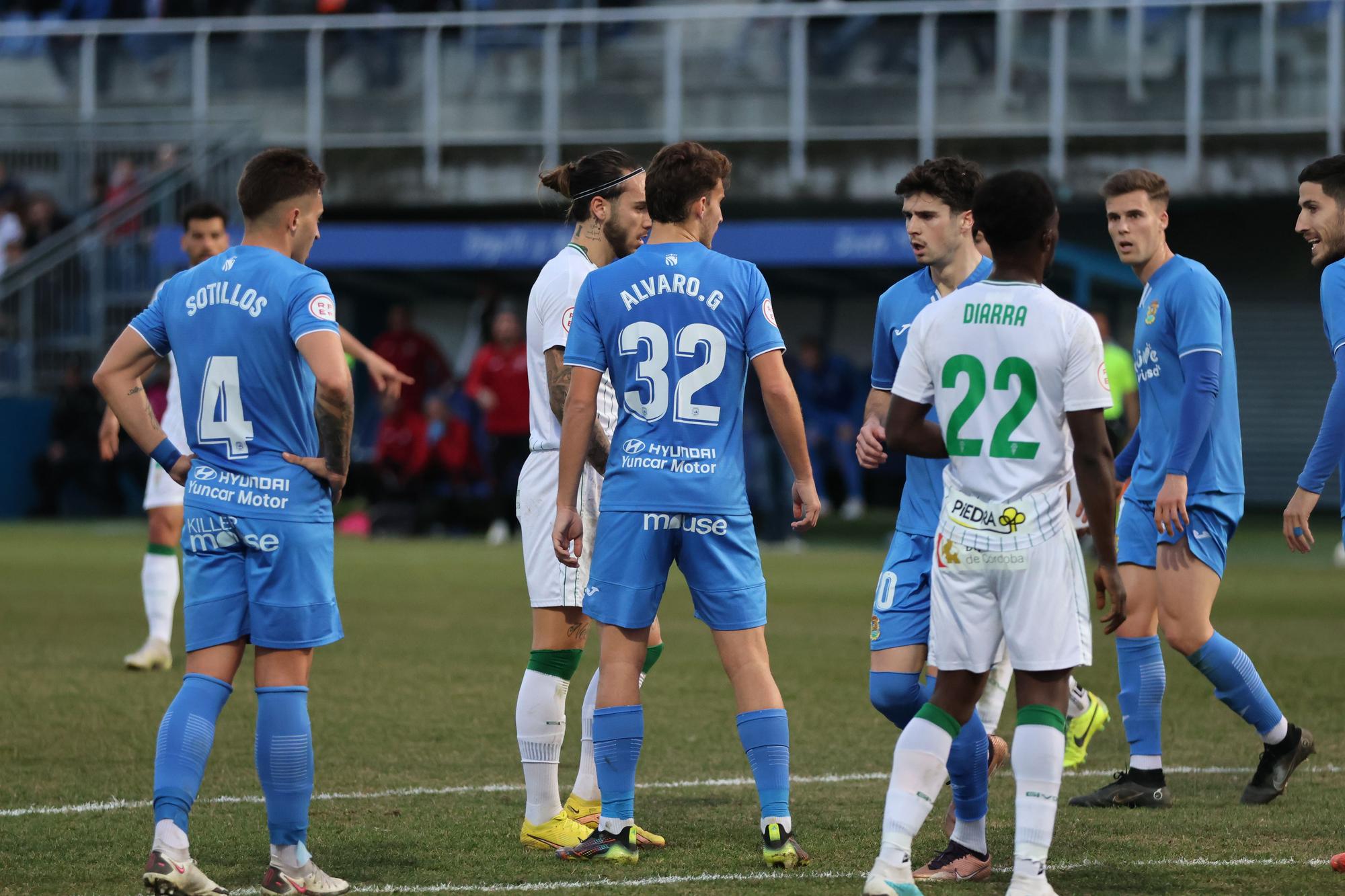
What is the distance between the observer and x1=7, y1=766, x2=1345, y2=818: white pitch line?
649 centimetres

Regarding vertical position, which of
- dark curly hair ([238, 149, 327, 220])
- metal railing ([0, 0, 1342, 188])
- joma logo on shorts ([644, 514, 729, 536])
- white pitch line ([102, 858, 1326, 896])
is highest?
metal railing ([0, 0, 1342, 188])

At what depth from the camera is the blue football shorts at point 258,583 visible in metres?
5.26

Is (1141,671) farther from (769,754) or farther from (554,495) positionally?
(554,495)

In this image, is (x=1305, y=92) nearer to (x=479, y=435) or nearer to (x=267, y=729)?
(x=479, y=435)

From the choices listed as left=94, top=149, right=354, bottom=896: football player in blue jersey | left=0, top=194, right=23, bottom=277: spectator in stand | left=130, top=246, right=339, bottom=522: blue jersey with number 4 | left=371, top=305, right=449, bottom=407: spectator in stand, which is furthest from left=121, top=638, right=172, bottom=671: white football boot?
left=0, top=194, right=23, bottom=277: spectator in stand

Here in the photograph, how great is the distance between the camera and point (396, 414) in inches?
843

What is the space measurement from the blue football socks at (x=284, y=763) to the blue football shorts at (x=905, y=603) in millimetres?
1801

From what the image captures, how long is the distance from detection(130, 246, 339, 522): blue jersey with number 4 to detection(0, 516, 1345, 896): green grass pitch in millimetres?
1170

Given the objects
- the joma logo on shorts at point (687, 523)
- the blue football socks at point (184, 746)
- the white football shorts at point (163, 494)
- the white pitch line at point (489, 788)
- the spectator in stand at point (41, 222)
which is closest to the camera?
the blue football socks at point (184, 746)

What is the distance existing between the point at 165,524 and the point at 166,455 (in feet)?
16.7

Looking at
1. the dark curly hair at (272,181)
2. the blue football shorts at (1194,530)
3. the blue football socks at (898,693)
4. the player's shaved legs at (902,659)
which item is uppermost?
the dark curly hair at (272,181)

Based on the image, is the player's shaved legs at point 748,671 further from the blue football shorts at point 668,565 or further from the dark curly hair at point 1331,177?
the dark curly hair at point 1331,177

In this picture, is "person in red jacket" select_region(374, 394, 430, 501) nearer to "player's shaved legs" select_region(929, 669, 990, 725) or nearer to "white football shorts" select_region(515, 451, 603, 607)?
"white football shorts" select_region(515, 451, 603, 607)

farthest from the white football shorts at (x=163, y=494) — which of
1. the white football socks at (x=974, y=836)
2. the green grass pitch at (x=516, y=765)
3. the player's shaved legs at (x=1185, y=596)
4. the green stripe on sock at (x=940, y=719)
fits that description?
the green stripe on sock at (x=940, y=719)
